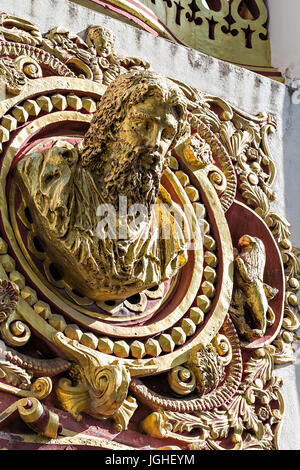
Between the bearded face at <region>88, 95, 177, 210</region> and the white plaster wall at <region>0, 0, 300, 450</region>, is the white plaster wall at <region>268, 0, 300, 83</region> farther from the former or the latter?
the bearded face at <region>88, 95, 177, 210</region>

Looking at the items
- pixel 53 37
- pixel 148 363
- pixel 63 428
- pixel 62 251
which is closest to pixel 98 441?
A: pixel 63 428

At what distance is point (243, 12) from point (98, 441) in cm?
228

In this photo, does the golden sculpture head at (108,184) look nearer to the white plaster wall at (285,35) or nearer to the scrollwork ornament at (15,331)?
the scrollwork ornament at (15,331)

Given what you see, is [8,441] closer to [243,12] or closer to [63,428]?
[63,428]

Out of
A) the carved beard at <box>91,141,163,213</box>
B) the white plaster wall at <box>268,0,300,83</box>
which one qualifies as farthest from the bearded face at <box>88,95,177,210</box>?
the white plaster wall at <box>268,0,300,83</box>

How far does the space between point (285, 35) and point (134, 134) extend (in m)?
1.57

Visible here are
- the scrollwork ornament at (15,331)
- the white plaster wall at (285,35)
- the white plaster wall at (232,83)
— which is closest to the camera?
the scrollwork ornament at (15,331)

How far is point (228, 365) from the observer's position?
377cm

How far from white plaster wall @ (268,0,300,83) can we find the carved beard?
4.53 feet

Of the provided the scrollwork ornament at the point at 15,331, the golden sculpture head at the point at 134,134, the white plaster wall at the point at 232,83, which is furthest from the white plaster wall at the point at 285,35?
the scrollwork ornament at the point at 15,331

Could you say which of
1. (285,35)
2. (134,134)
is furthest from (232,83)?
(134,134)

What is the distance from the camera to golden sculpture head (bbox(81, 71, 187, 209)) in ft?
11.0

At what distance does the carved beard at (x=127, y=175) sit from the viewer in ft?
11.1

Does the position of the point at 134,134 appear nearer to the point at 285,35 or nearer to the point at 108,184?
the point at 108,184
